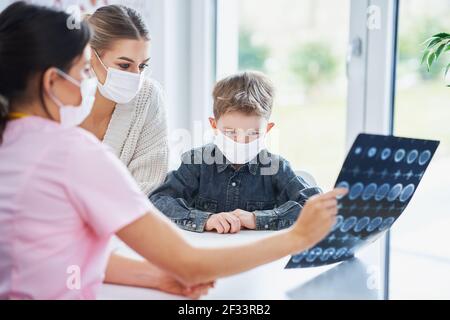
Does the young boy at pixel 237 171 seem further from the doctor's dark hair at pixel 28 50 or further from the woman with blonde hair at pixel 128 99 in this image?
the doctor's dark hair at pixel 28 50

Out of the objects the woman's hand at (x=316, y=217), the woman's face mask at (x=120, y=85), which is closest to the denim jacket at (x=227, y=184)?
the woman's face mask at (x=120, y=85)

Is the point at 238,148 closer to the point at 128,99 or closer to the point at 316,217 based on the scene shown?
the point at 128,99

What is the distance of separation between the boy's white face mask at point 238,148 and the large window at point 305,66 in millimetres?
622

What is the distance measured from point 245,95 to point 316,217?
634 mm

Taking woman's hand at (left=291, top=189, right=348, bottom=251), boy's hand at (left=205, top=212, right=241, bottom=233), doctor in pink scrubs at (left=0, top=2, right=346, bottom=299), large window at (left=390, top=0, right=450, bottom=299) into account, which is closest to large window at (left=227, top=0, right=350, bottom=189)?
large window at (left=390, top=0, right=450, bottom=299)

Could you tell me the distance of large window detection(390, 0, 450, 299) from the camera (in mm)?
1830

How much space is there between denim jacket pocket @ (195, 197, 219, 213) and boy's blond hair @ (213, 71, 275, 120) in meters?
0.23

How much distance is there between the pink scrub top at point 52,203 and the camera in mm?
809

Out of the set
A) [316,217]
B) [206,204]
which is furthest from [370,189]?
[206,204]

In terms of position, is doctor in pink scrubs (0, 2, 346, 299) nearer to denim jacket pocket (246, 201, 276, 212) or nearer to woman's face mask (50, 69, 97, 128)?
woman's face mask (50, 69, 97, 128)

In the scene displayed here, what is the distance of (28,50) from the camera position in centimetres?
87

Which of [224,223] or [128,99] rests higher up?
[128,99]

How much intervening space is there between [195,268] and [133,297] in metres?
0.17

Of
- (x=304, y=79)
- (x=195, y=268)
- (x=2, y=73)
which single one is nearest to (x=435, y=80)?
(x=304, y=79)
